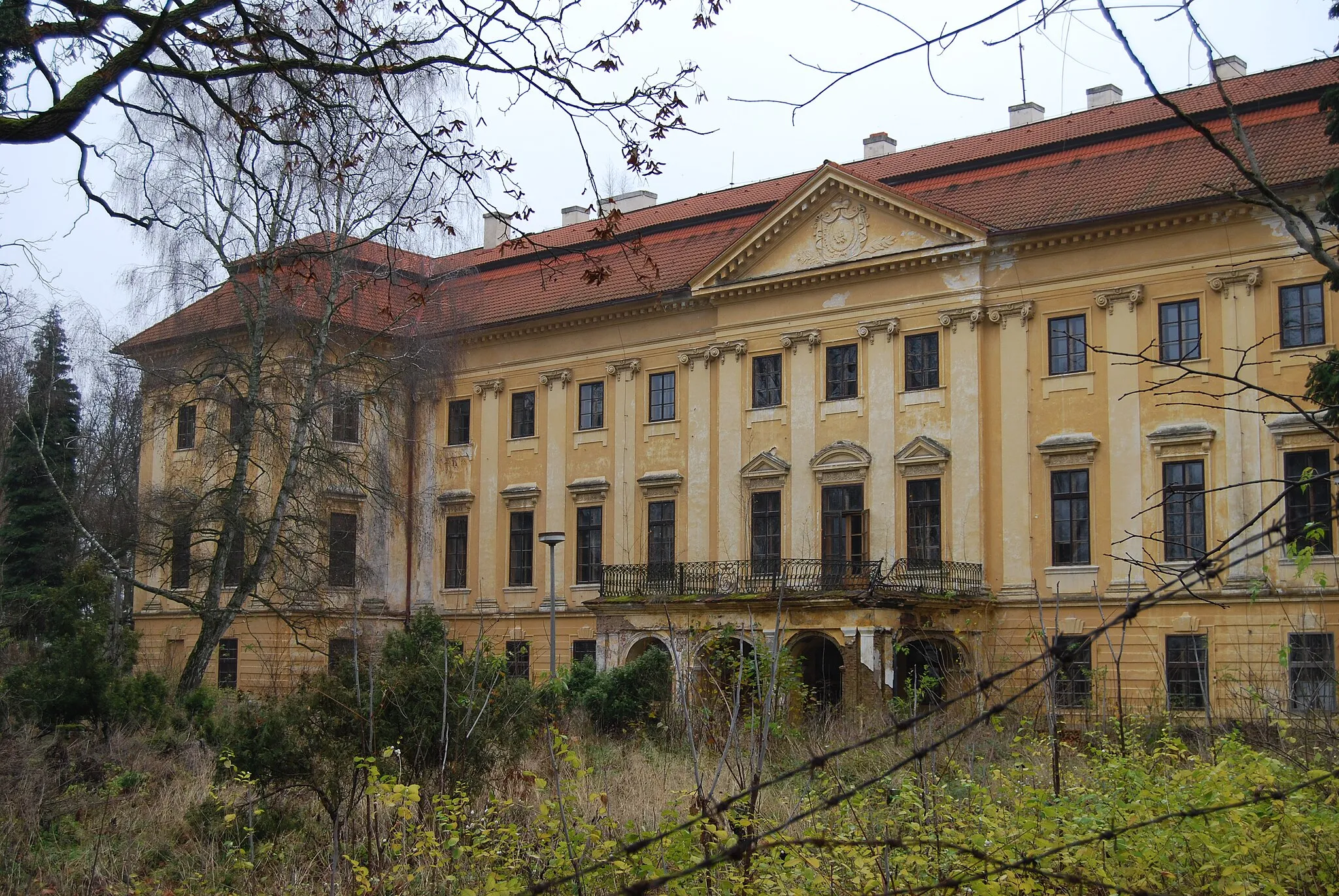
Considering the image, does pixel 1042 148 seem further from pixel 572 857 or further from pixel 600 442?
pixel 572 857

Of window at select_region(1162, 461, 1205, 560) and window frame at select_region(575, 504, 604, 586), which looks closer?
window at select_region(1162, 461, 1205, 560)

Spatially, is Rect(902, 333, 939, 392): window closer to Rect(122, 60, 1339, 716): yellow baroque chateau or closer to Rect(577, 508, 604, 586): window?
Rect(122, 60, 1339, 716): yellow baroque chateau

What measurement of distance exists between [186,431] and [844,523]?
595 inches

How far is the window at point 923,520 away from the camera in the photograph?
3123 cm

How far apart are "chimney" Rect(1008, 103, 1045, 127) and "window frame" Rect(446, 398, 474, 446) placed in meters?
16.0

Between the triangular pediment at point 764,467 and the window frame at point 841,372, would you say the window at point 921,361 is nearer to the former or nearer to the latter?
the window frame at point 841,372

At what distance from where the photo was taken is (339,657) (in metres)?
14.7

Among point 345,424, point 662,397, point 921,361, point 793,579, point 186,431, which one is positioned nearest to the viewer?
point 793,579

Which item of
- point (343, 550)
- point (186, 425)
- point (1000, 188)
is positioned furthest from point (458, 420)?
point (1000, 188)

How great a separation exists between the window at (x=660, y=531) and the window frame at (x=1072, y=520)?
9.42 m

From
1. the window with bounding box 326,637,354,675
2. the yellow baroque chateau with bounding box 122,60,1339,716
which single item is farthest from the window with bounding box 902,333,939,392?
the window with bounding box 326,637,354,675

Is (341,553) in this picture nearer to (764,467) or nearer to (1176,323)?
(764,467)

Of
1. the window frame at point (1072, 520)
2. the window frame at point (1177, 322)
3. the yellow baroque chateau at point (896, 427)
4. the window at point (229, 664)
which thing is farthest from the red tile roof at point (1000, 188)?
the window at point (229, 664)

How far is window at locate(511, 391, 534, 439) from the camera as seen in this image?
127ft
